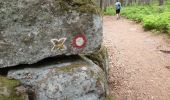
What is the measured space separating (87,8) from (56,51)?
0.96 m

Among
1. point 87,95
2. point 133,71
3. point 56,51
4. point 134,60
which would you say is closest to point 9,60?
point 56,51

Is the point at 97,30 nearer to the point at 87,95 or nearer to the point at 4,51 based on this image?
the point at 87,95

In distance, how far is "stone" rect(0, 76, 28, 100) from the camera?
527 cm

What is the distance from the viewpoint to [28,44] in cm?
563

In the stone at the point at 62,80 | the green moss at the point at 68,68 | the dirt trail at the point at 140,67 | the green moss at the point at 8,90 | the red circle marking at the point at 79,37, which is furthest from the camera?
the dirt trail at the point at 140,67

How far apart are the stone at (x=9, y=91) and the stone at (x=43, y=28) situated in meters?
0.35

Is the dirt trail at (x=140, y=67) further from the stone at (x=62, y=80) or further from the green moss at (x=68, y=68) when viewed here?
the green moss at (x=68, y=68)

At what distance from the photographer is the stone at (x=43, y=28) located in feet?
18.0

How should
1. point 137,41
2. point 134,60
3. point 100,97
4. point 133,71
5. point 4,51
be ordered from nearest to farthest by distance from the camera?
1. point 4,51
2. point 100,97
3. point 133,71
4. point 134,60
5. point 137,41

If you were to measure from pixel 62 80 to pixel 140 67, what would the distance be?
5537 millimetres

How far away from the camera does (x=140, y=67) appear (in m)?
10.7

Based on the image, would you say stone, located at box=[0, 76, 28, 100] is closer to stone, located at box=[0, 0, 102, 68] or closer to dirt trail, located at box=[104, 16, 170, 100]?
stone, located at box=[0, 0, 102, 68]

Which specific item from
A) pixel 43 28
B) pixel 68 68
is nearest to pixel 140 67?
pixel 68 68

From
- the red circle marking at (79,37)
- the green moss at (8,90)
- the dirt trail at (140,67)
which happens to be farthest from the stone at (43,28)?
the dirt trail at (140,67)
